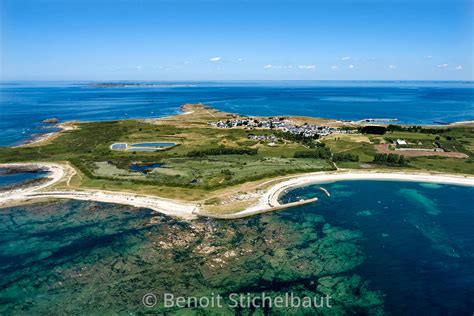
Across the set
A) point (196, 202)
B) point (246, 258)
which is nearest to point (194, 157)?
point (196, 202)

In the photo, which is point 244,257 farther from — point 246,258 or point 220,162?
point 220,162

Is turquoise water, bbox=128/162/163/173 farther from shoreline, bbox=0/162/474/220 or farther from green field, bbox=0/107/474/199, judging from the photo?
shoreline, bbox=0/162/474/220

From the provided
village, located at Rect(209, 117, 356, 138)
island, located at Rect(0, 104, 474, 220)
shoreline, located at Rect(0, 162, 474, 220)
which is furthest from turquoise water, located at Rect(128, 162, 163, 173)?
village, located at Rect(209, 117, 356, 138)

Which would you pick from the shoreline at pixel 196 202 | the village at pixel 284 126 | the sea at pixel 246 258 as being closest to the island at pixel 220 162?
the shoreline at pixel 196 202

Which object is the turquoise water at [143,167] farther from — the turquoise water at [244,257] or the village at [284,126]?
the village at [284,126]

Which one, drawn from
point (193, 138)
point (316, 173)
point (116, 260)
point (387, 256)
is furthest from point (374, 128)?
point (116, 260)

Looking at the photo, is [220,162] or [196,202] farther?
[220,162]
